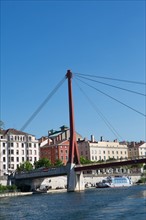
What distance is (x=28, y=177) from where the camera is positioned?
84.7 m

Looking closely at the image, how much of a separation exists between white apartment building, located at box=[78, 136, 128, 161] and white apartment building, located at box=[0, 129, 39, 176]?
23.0 meters

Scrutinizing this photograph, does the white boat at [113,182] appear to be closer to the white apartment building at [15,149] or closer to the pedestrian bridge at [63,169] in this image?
the pedestrian bridge at [63,169]

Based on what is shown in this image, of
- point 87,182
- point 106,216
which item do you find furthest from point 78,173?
point 106,216

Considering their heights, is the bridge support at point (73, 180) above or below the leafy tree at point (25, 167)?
below

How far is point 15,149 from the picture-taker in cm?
10394

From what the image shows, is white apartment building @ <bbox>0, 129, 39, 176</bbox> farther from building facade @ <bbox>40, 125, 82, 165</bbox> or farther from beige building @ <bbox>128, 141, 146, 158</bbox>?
beige building @ <bbox>128, 141, 146, 158</bbox>

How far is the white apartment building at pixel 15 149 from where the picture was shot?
101625 millimetres

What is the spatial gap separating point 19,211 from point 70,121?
37.7 m

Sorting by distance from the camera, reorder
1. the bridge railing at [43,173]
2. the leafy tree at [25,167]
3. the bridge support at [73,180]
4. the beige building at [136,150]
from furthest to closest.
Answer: the beige building at [136,150] < the leafy tree at [25,167] < the bridge railing at [43,173] < the bridge support at [73,180]

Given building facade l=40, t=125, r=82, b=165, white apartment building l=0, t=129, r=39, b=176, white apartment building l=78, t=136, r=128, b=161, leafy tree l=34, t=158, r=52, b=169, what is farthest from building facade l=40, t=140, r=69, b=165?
leafy tree l=34, t=158, r=52, b=169

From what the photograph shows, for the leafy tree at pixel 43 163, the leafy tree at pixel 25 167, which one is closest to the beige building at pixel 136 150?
the leafy tree at pixel 43 163

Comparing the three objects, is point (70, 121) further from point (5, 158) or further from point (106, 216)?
point (106, 216)

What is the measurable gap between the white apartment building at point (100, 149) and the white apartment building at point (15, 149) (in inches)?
906

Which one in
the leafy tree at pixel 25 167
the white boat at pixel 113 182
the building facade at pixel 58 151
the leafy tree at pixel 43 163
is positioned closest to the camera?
Answer: the white boat at pixel 113 182
